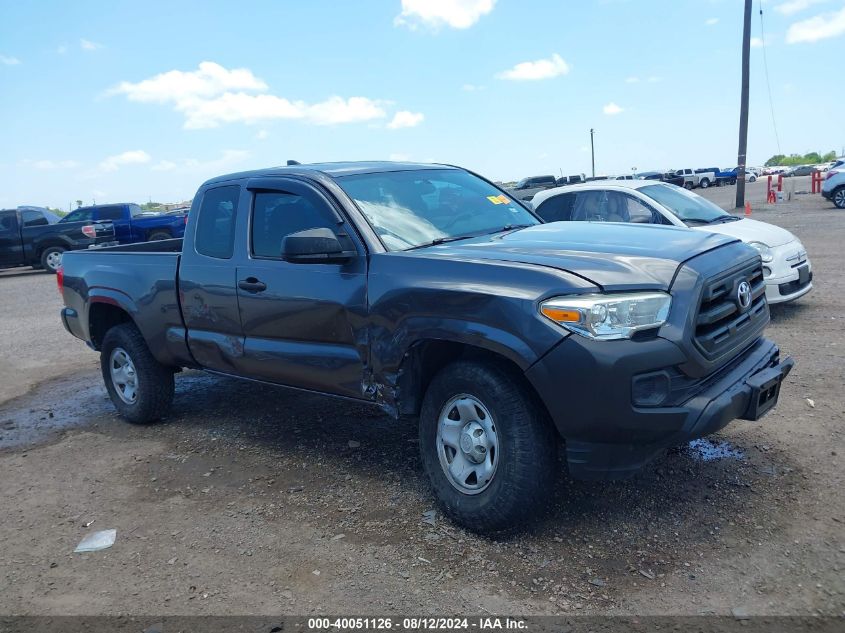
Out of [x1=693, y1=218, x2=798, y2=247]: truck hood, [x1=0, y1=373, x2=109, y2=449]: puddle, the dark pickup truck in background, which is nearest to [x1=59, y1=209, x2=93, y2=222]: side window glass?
the dark pickup truck in background

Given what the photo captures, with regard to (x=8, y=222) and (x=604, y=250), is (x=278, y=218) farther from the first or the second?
(x=8, y=222)

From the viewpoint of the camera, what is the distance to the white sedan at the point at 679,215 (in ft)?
26.1

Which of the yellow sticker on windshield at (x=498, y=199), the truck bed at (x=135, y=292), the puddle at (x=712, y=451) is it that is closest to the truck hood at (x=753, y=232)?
the yellow sticker on windshield at (x=498, y=199)

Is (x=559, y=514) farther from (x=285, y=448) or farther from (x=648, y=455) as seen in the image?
(x=285, y=448)

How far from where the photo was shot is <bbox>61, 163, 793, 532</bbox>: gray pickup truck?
10.8ft

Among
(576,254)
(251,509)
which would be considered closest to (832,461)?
(576,254)

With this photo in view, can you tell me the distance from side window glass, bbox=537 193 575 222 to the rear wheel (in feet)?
56.3

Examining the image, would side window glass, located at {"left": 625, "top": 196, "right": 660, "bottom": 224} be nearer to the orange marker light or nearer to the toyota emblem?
the toyota emblem

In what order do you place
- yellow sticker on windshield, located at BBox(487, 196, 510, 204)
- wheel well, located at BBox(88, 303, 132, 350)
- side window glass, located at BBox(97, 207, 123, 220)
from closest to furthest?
yellow sticker on windshield, located at BBox(487, 196, 510, 204) → wheel well, located at BBox(88, 303, 132, 350) → side window glass, located at BBox(97, 207, 123, 220)

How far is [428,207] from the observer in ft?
15.3

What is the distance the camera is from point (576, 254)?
365cm

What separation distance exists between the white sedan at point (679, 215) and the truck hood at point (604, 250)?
12.1 ft

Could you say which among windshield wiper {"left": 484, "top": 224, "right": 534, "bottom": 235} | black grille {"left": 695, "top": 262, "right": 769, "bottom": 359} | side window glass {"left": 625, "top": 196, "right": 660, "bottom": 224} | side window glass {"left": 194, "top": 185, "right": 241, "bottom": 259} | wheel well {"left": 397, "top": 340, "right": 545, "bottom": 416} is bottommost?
wheel well {"left": 397, "top": 340, "right": 545, "bottom": 416}

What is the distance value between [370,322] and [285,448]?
1660mm
